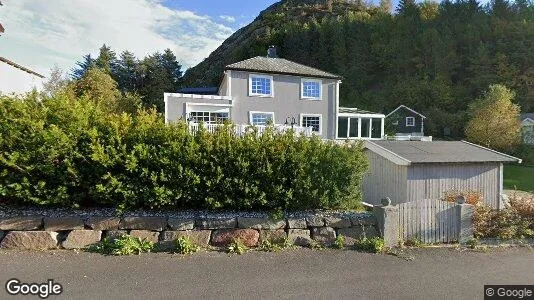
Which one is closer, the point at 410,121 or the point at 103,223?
the point at 103,223

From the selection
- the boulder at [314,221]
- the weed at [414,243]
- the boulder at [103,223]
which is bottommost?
the weed at [414,243]

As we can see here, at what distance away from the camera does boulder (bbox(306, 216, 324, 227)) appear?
19.4ft

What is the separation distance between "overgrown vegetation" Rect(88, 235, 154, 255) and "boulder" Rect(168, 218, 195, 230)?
1.56ft

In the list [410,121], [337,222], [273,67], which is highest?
[273,67]

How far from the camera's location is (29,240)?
5.13 m

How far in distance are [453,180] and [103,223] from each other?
1111cm

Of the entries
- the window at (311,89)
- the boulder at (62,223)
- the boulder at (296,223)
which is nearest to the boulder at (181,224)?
the boulder at (62,223)

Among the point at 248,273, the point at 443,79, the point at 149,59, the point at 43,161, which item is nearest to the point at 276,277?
the point at 248,273

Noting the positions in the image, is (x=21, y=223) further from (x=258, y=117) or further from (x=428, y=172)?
(x=258, y=117)

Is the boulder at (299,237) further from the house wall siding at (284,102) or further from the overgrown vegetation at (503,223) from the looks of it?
the house wall siding at (284,102)

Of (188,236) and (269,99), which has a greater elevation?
(269,99)

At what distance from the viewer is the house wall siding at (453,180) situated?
10344 mm

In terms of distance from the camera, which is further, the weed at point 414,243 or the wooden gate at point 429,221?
the wooden gate at point 429,221

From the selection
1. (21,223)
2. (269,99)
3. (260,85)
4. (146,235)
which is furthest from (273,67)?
(21,223)
